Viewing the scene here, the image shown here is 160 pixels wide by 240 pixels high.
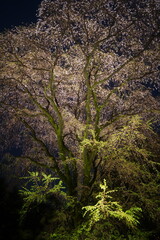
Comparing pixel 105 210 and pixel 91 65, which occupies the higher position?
pixel 91 65

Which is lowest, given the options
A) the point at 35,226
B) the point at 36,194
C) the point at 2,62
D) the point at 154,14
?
the point at 35,226

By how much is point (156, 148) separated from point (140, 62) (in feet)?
8.31

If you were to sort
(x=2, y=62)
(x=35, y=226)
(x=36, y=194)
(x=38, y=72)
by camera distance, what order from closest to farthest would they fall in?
(x=36, y=194), (x=2, y=62), (x=38, y=72), (x=35, y=226)

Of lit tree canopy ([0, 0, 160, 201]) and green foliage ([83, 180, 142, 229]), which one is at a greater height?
lit tree canopy ([0, 0, 160, 201])

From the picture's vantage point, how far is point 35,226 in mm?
7184

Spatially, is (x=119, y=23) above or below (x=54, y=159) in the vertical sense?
above

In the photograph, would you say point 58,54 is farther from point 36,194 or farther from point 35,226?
point 35,226

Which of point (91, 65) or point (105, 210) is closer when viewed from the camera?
point (105, 210)

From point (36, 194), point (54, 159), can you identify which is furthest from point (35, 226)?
point (36, 194)

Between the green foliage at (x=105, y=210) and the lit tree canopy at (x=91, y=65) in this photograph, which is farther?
the lit tree canopy at (x=91, y=65)

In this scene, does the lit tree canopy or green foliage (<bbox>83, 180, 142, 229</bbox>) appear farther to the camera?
the lit tree canopy

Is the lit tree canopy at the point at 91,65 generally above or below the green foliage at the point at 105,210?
above

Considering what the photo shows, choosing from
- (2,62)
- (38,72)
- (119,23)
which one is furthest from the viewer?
(38,72)

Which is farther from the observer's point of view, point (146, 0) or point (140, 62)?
point (140, 62)
